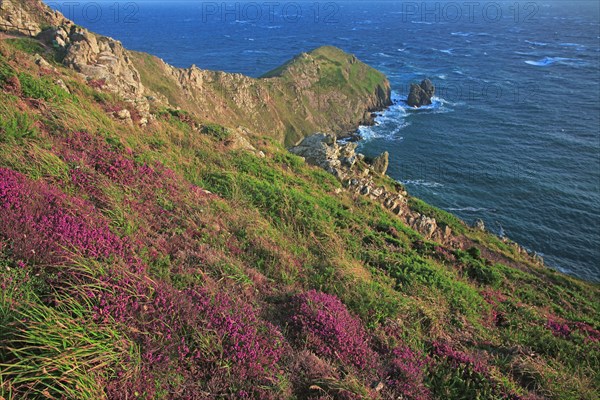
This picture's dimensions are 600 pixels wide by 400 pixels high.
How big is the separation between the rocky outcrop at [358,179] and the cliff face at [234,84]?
9316 millimetres

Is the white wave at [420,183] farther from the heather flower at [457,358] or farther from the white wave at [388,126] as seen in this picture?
the heather flower at [457,358]

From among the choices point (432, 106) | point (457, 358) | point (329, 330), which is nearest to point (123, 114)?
point (329, 330)

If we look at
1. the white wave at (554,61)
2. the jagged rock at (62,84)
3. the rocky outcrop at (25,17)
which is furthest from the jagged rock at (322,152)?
the white wave at (554,61)

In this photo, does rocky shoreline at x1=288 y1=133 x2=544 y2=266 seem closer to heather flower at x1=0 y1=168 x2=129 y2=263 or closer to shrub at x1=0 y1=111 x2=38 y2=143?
shrub at x1=0 y1=111 x2=38 y2=143

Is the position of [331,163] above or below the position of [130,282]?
below

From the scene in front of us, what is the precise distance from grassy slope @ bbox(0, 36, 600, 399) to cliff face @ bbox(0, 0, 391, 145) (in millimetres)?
8739

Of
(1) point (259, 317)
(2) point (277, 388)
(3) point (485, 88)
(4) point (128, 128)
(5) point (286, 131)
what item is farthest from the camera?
(3) point (485, 88)

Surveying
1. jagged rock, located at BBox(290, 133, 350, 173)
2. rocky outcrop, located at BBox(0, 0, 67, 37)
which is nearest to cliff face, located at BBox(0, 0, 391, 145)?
rocky outcrop, located at BBox(0, 0, 67, 37)

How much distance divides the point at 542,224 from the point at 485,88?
262 ft

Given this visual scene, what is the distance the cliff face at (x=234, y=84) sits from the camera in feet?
102

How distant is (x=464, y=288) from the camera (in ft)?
49.0

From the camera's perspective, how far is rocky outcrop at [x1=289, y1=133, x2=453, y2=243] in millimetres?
28391

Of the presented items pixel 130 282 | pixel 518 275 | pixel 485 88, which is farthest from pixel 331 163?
pixel 485 88

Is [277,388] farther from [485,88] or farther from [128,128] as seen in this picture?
[485,88]
